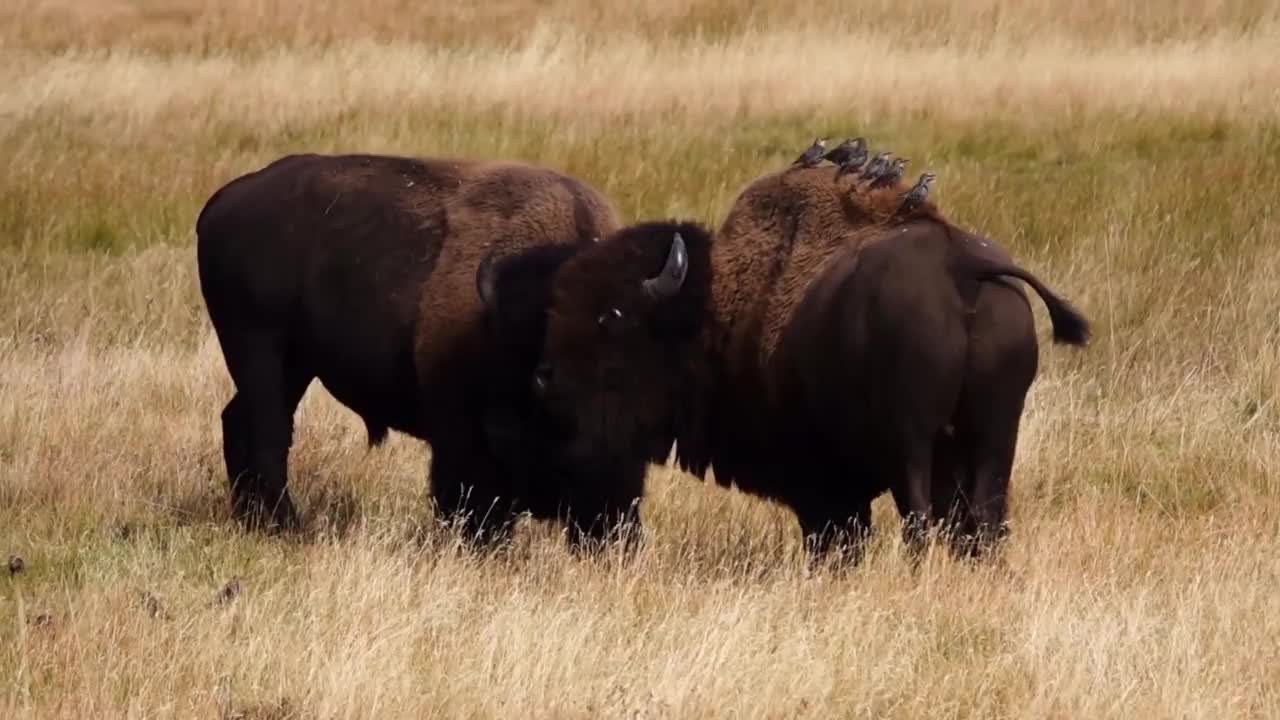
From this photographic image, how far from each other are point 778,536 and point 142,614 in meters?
2.87

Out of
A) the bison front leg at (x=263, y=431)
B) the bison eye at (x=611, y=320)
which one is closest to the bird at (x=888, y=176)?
the bison eye at (x=611, y=320)

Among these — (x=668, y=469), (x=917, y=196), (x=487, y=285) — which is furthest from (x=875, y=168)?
(x=668, y=469)

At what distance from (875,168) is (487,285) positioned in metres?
1.63

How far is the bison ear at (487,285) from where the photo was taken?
305 inches

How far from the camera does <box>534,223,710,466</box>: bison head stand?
24.6 ft

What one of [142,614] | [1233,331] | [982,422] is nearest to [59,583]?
[142,614]

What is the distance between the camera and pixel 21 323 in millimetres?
12375

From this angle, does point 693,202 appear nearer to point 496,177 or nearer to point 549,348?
point 496,177

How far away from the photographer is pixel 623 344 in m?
7.57

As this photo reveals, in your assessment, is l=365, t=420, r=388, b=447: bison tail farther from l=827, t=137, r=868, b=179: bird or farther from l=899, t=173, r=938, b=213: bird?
l=899, t=173, r=938, b=213: bird

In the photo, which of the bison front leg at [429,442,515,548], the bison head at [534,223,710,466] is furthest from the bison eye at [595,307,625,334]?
the bison front leg at [429,442,515,548]

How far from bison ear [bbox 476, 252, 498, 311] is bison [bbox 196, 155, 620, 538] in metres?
0.02

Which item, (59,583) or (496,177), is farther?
(496,177)

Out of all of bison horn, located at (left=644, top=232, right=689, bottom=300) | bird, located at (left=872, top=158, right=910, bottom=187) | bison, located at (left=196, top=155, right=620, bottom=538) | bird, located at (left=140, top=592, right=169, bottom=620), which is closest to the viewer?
bird, located at (left=140, top=592, right=169, bottom=620)
